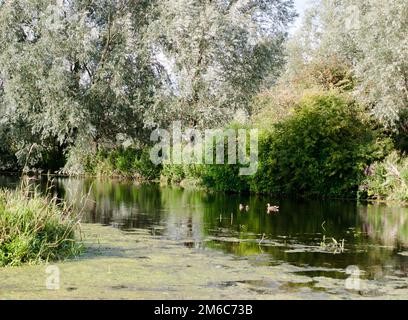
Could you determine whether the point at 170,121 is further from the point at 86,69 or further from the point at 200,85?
the point at 86,69

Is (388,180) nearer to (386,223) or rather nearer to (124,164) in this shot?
(386,223)

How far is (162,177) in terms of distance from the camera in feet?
110

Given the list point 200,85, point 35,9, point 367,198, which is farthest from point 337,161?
point 35,9

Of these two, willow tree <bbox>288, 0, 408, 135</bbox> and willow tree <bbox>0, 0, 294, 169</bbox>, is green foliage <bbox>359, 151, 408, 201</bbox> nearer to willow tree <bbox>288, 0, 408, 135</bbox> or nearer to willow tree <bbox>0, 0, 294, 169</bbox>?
willow tree <bbox>288, 0, 408, 135</bbox>

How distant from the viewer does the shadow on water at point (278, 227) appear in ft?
A: 33.6

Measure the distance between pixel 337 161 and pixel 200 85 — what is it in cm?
843

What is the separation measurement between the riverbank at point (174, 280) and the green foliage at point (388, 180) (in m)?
13.7

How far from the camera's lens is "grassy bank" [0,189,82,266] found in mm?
9016

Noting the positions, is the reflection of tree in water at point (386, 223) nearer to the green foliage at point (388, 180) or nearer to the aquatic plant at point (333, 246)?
the aquatic plant at point (333, 246)

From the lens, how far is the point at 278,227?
1480 cm

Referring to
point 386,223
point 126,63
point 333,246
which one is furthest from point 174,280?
point 126,63

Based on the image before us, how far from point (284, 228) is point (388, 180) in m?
9.80

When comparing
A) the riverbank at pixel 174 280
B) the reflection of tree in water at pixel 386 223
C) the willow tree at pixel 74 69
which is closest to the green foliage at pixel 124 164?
the willow tree at pixel 74 69

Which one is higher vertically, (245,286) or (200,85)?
(200,85)
